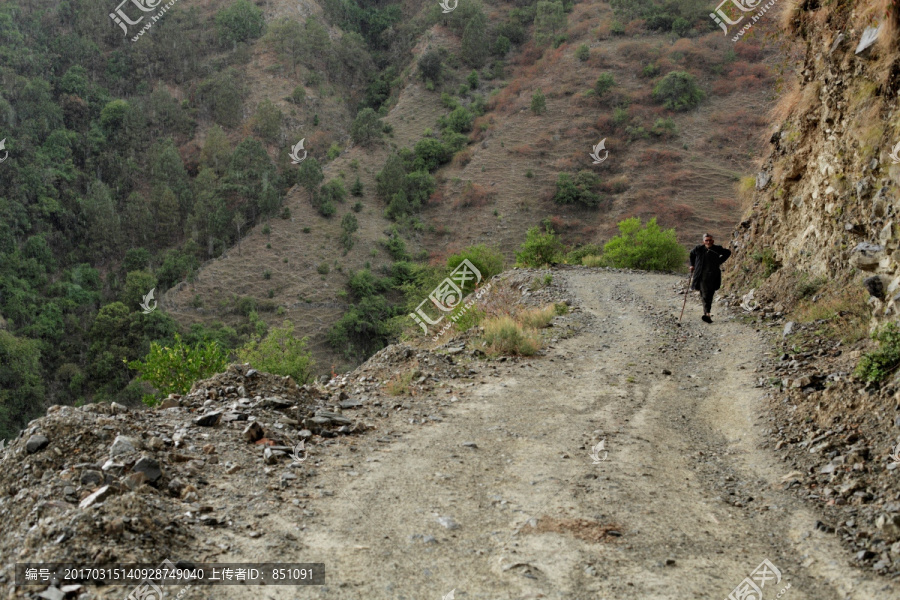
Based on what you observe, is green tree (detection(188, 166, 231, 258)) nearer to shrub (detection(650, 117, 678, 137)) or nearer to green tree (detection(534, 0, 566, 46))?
shrub (detection(650, 117, 678, 137))

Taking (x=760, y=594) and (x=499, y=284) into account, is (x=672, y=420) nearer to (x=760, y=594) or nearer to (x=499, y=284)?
(x=760, y=594)

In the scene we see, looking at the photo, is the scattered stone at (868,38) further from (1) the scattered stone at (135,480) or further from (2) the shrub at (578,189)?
(2) the shrub at (578,189)

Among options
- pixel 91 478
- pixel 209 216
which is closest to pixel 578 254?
pixel 91 478

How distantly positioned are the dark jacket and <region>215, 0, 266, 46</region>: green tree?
2836 inches

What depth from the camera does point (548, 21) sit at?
222 feet

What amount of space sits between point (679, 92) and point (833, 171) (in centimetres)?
4772

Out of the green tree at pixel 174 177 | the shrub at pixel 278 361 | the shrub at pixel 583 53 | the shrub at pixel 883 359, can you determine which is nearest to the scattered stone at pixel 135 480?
the shrub at pixel 278 361

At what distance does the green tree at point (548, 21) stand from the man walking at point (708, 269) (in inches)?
2476

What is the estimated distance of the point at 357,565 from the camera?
3.51 metres

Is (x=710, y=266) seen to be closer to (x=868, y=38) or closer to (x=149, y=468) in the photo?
(x=868, y=38)

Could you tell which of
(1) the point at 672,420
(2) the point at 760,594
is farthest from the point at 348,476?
(1) the point at 672,420

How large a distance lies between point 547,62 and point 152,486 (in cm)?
6543

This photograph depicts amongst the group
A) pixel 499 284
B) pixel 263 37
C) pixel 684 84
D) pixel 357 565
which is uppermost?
pixel 263 37

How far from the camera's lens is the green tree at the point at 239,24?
6931 cm
